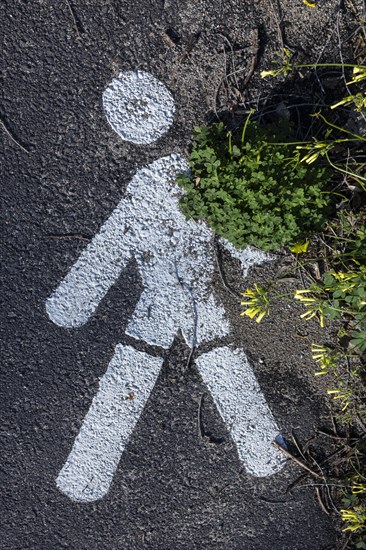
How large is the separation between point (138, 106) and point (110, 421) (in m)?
1.51

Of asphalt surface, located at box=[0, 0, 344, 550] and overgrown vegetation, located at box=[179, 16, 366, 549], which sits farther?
asphalt surface, located at box=[0, 0, 344, 550]

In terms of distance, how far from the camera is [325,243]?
2758mm

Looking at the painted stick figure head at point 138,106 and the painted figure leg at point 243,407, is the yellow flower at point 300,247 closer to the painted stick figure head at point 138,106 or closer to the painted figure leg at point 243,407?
the painted figure leg at point 243,407

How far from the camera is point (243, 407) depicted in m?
2.87

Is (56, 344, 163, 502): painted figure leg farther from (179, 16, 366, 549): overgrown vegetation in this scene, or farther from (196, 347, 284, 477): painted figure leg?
(179, 16, 366, 549): overgrown vegetation

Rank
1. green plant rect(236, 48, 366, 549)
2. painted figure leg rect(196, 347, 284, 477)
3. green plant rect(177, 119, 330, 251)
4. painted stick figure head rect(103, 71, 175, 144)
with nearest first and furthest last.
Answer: green plant rect(177, 119, 330, 251) → green plant rect(236, 48, 366, 549) → painted stick figure head rect(103, 71, 175, 144) → painted figure leg rect(196, 347, 284, 477)

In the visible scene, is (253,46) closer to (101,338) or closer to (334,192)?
(334,192)

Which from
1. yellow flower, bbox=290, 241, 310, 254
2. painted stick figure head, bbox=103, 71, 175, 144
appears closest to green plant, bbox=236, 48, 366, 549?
yellow flower, bbox=290, 241, 310, 254

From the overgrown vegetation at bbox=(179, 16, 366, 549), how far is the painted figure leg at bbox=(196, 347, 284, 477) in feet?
0.99

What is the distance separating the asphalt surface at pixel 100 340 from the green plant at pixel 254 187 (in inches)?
8.8

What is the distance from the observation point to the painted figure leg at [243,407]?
2838 millimetres

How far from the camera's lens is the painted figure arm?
2748 millimetres

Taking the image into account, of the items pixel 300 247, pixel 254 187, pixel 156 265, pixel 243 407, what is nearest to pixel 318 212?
pixel 300 247

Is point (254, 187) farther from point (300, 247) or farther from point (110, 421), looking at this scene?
point (110, 421)
